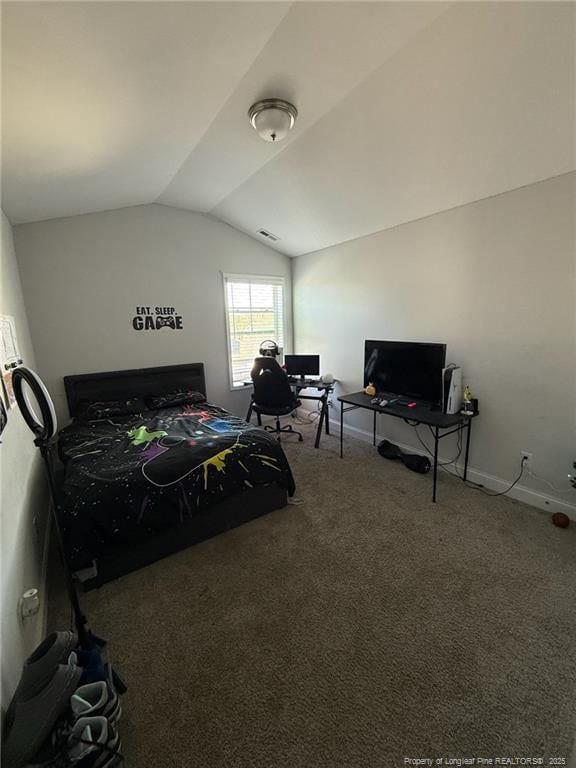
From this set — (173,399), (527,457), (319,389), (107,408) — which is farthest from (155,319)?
(527,457)

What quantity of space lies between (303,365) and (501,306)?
232cm

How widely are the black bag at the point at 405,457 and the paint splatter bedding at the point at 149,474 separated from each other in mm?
1343

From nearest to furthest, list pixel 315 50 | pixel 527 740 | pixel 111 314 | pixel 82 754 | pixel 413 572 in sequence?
pixel 82 754 → pixel 527 740 → pixel 315 50 → pixel 413 572 → pixel 111 314

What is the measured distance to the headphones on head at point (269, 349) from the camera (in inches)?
170

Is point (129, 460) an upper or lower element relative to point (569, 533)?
upper

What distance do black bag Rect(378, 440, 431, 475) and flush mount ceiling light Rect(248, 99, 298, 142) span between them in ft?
9.60

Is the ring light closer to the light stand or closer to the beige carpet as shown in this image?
the light stand

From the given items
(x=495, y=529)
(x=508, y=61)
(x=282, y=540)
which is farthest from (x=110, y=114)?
(x=495, y=529)

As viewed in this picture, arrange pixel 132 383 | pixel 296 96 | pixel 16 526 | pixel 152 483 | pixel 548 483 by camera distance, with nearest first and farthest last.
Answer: pixel 16 526
pixel 296 96
pixel 152 483
pixel 548 483
pixel 132 383

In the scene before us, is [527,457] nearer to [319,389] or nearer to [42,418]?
[319,389]

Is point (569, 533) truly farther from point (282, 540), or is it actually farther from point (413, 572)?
point (282, 540)

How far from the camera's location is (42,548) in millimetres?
2037

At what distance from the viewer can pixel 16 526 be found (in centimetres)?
148

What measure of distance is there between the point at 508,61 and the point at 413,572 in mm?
2797
